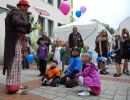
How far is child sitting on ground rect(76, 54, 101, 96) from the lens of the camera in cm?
505

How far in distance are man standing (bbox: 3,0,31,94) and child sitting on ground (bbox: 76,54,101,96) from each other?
53.3 inches

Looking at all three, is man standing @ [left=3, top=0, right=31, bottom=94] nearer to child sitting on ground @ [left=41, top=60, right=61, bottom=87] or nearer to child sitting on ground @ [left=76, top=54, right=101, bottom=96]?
child sitting on ground @ [left=41, top=60, right=61, bottom=87]

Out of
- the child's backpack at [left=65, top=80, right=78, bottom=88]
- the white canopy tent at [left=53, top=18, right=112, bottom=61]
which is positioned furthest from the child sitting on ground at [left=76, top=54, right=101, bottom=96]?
the white canopy tent at [left=53, top=18, right=112, bottom=61]

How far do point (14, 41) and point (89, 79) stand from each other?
74.4 inches

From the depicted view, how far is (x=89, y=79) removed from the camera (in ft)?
16.7

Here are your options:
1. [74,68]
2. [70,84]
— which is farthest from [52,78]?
[74,68]

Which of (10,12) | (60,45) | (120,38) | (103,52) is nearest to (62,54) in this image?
(60,45)

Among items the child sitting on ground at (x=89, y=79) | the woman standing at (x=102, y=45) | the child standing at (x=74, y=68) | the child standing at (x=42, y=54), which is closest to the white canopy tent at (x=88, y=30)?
the woman standing at (x=102, y=45)

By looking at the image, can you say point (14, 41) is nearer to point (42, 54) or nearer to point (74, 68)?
point (74, 68)

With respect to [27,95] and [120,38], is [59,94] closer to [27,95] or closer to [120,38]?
[27,95]

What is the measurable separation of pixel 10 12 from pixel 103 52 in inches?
215

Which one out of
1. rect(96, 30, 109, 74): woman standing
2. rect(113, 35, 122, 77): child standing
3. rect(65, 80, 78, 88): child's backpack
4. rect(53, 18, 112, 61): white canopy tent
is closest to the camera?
rect(65, 80, 78, 88): child's backpack

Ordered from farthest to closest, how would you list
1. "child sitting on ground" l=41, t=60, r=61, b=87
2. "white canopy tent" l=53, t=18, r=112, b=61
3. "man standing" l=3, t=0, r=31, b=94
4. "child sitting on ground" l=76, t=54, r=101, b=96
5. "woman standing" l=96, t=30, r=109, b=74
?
1. "white canopy tent" l=53, t=18, r=112, b=61
2. "woman standing" l=96, t=30, r=109, b=74
3. "child sitting on ground" l=41, t=60, r=61, b=87
4. "child sitting on ground" l=76, t=54, r=101, b=96
5. "man standing" l=3, t=0, r=31, b=94

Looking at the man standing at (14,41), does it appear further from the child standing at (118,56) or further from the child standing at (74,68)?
the child standing at (118,56)
